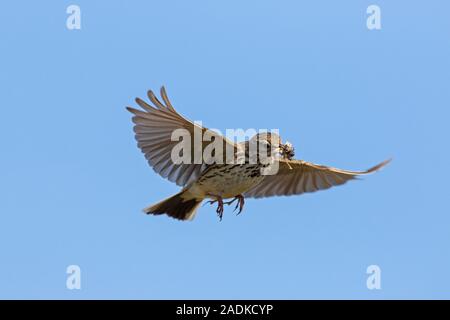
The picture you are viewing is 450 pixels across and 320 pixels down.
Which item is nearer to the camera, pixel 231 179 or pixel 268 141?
pixel 231 179

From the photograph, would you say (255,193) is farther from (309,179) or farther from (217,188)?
(217,188)

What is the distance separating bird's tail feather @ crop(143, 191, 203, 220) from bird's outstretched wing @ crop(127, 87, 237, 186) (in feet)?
1.19

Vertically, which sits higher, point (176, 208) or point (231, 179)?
point (231, 179)

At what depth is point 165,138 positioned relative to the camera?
36.0 feet

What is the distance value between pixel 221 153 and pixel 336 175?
2433mm

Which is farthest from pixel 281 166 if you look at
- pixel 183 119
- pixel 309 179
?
pixel 183 119

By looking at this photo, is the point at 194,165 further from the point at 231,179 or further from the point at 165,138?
the point at 231,179

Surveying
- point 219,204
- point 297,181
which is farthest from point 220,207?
point 297,181

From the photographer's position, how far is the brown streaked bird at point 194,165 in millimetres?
10617

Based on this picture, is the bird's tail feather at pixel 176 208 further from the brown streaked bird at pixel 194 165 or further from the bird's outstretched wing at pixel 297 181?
the bird's outstretched wing at pixel 297 181

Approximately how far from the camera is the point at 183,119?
10.5 m

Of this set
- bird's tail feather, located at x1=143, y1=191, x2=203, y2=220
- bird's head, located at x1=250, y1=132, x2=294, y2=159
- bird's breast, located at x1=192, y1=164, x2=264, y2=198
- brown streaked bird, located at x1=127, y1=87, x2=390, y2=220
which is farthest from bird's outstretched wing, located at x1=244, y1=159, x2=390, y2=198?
bird's breast, located at x1=192, y1=164, x2=264, y2=198

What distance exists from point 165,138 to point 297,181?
266cm

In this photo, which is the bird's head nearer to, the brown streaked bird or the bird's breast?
the brown streaked bird
